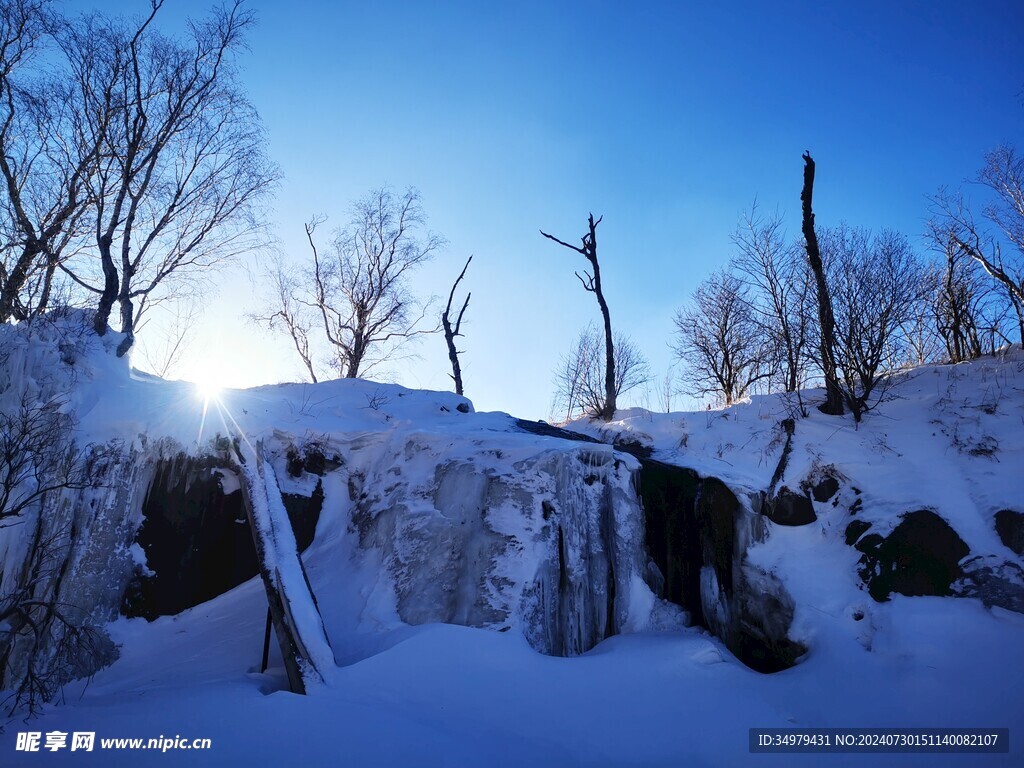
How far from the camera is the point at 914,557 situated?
763cm

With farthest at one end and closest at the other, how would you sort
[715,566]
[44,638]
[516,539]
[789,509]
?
[789,509] < [715,566] < [516,539] < [44,638]

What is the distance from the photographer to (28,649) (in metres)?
6.62

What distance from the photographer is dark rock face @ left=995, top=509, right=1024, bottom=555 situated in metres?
7.27

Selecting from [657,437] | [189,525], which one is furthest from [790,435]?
[189,525]

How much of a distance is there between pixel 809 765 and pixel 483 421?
732cm

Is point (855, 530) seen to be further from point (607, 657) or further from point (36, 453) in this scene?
point (36, 453)

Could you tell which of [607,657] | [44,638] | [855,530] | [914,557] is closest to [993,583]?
[914,557]

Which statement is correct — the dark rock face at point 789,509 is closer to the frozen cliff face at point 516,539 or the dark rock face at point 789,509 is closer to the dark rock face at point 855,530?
the dark rock face at point 855,530

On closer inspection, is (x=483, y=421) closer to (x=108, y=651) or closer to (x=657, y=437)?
(x=657, y=437)

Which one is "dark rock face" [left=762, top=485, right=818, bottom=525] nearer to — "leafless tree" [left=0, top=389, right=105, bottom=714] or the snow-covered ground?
the snow-covered ground

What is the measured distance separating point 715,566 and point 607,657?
2.55 m

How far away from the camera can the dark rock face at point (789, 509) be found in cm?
877

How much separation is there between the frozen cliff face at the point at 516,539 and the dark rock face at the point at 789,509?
2.08 metres

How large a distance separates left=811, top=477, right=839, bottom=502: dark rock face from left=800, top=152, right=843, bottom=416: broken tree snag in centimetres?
192
